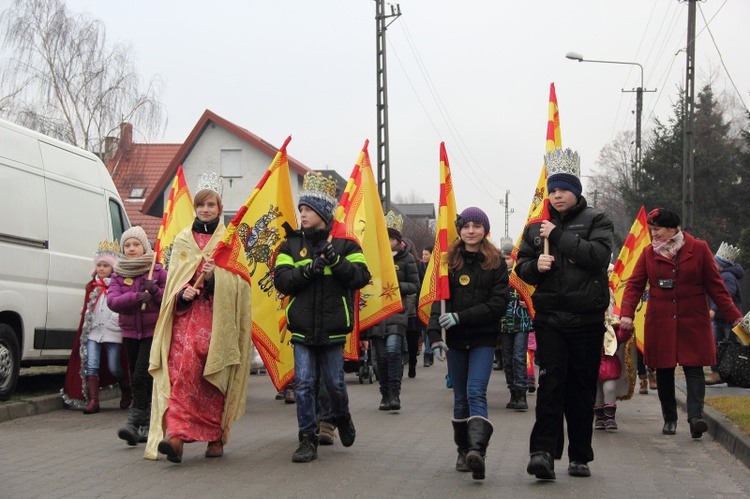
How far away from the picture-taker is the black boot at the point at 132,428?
856 centimetres

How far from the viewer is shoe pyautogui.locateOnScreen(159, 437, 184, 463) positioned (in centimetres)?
760

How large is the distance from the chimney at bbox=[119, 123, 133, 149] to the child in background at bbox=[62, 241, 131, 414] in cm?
3266

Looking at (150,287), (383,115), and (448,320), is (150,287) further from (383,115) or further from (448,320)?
(383,115)

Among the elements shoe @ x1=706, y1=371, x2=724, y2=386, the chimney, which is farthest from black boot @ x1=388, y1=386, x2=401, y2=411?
the chimney

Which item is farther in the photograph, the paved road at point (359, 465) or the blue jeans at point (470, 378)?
the blue jeans at point (470, 378)

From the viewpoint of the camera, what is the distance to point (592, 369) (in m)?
7.25

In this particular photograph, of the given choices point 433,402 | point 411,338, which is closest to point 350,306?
point 433,402

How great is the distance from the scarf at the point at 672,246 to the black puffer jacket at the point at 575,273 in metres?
2.45

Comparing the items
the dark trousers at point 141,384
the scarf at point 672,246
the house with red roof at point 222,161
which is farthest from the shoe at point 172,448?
the house with red roof at point 222,161

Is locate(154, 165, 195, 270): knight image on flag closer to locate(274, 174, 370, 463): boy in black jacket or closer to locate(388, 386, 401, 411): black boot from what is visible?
locate(388, 386, 401, 411): black boot

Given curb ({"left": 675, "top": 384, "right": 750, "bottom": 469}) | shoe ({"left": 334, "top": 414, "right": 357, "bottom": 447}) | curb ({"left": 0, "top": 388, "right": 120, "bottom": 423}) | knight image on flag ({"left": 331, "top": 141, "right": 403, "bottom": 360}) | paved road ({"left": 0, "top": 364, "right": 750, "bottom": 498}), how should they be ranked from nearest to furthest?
paved road ({"left": 0, "top": 364, "right": 750, "bottom": 498}) < shoe ({"left": 334, "top": 414, "right": 357, "bottom": 447}) < curb ({"left": 675, "top": 384, "right": 750, "bottom": 469}) < knight image on flag ({"left": 331, "top": 141, "right": 403, "bottom": 360}) < curb ({"left": 0, "top": 388, "right": 120, "bottom": 423})

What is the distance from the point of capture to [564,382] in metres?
7.20

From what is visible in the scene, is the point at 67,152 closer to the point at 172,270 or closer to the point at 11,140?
the point at 11,140

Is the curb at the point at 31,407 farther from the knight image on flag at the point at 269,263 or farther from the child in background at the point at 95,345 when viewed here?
the knight image on flag at the point at 269,263
